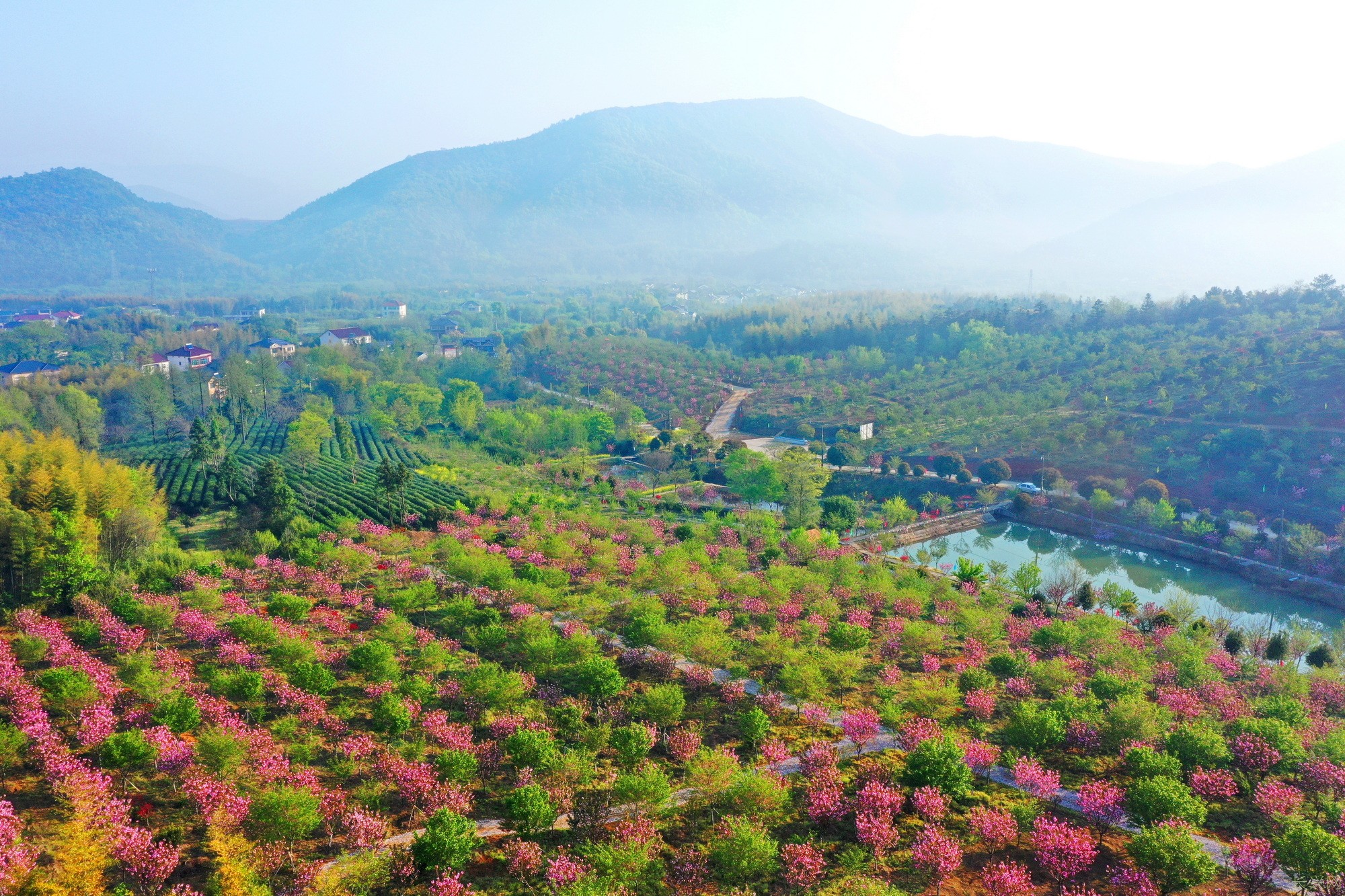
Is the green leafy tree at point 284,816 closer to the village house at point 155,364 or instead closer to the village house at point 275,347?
the village house at point 155,364

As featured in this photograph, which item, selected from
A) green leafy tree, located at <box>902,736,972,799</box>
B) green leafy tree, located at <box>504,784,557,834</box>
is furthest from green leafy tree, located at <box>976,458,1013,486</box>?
green leafy tree, located at <box>504,784,557,834</box>

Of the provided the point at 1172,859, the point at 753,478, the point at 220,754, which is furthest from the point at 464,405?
the point at 1172,859

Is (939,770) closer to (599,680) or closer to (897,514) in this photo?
(599,680)

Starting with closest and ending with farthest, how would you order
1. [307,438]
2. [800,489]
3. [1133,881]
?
[1133,881] → [800,489] → [307,438]

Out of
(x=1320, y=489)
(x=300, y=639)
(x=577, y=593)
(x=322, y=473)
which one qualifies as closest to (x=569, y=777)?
(x=300, y=639)

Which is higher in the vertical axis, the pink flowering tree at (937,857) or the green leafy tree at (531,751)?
the green leafy tree at (531,751)

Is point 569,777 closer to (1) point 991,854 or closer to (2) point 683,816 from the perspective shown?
(2) point 683,816

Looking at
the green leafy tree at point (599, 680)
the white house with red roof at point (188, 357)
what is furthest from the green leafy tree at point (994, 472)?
the white house with red roof at point (188, 357)
